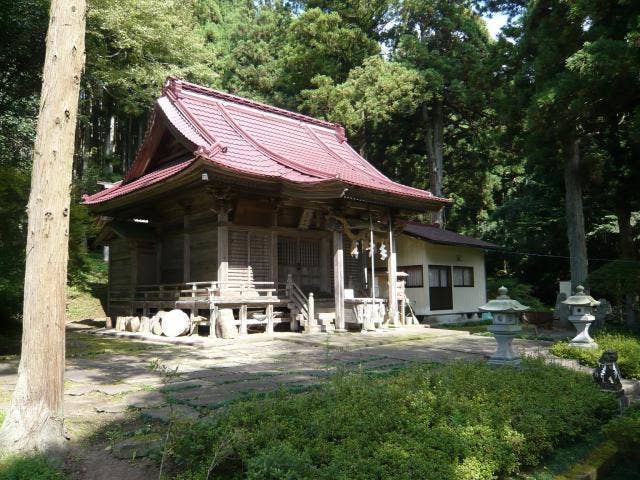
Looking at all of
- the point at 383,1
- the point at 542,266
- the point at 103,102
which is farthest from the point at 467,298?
the point at 103,102

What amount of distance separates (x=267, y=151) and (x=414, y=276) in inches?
317

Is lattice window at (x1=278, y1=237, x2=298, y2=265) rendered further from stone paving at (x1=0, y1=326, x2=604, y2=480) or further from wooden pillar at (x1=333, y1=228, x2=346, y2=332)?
stone paving at (x1=0, y1=326, x2=604, y2=480)

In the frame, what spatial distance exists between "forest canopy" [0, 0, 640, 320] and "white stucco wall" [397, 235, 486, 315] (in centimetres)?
158

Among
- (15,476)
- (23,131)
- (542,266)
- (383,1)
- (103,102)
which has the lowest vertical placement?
(15,476)

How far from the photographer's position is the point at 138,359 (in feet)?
29.8

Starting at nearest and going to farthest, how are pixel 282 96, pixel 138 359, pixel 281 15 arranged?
1. pixel 138 359
2. pixel 282 96
3. pixel 281 15

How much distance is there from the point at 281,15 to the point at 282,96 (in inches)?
340

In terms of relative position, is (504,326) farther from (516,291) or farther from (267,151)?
(516,291)

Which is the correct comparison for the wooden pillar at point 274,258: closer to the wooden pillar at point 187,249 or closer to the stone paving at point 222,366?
the stone paving at point 222,366

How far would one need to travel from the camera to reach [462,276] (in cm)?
2048

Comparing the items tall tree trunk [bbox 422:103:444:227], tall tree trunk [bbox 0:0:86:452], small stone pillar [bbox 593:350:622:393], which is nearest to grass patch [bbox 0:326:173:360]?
tall tree trunk [bbox 0:0:86:452]

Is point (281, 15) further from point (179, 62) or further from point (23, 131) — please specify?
point (23, 131)

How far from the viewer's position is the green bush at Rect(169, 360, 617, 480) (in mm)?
3389

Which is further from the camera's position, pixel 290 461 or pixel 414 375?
pixel 414 375
